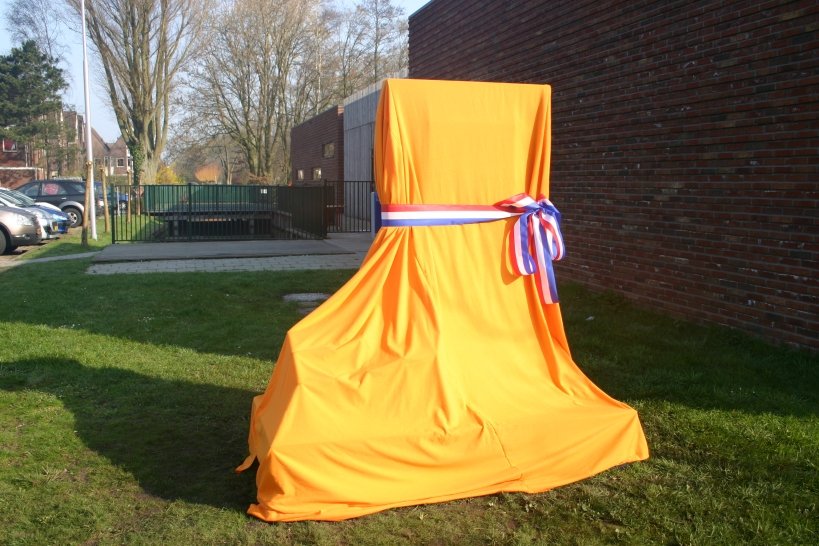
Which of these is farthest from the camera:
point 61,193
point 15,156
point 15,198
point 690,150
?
point 15,156

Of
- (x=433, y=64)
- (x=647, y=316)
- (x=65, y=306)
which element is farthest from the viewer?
(x=433, y=64)

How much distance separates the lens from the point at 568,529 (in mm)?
3418

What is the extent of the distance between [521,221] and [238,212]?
1872 cm

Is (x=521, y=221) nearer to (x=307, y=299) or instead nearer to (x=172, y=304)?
(x=307, y=299)

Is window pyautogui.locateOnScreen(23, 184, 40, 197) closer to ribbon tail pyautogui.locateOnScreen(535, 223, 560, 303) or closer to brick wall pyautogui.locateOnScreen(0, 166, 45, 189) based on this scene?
ribbon tail pyautogui.locateOnScreen(535, 223, 560, 303)

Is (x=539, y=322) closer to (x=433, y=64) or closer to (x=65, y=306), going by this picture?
(x=65, y=306)

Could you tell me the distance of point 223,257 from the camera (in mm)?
15320

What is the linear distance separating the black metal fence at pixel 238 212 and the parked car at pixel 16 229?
2037mm

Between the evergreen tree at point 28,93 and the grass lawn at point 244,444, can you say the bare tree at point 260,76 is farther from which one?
the grass lawn at point 244,444


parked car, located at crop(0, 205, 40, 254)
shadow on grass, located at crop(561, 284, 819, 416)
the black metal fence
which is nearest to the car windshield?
the black metal fence

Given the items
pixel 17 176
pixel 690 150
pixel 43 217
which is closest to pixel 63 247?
pixel 43 217

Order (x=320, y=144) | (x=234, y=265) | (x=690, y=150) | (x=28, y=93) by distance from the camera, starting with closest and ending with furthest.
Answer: (x=690, y=150) → (x=234, y=265) → (x=320, y=144) → (x=28, y=93)

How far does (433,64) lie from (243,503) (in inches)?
459

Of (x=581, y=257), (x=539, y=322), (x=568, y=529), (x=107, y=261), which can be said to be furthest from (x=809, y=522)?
(x=107, y=261)
